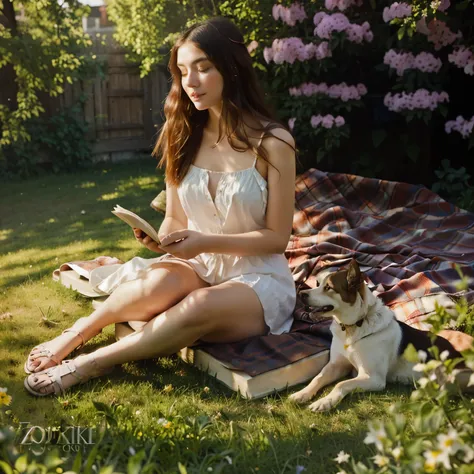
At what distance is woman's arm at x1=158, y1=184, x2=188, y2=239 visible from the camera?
393 cm

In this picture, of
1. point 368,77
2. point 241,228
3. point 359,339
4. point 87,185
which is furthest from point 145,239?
point 87,185

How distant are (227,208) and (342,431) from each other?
4.39 ft

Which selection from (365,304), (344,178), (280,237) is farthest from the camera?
(344,178)

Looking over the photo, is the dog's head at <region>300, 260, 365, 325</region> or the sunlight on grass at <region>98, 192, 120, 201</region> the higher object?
the dog's head at <region>300, 260, 365, 325</region>

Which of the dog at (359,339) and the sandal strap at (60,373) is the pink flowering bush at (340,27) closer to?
the dog at (359,339)

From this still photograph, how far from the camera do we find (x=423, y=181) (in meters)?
7.31

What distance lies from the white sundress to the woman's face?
1.46 feet

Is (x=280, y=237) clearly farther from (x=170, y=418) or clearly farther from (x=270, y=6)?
(x=270, y=6)

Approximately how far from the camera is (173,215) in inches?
157

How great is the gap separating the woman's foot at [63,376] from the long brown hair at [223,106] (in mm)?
1121

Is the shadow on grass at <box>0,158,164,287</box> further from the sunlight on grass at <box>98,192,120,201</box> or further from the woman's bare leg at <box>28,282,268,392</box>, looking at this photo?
the woman's bare leg at <box>28,282,268,392</box>

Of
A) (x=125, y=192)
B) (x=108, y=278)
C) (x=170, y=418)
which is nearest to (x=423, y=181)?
(x=125, y=192)

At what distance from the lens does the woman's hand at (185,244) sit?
11.0 ft

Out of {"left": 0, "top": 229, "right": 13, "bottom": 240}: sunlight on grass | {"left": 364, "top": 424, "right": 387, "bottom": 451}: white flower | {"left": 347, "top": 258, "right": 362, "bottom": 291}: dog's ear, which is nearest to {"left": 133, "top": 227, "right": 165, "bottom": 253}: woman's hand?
{"left": 347, "top": 258, "right": 362, "bottom": 291}: dog's ear
